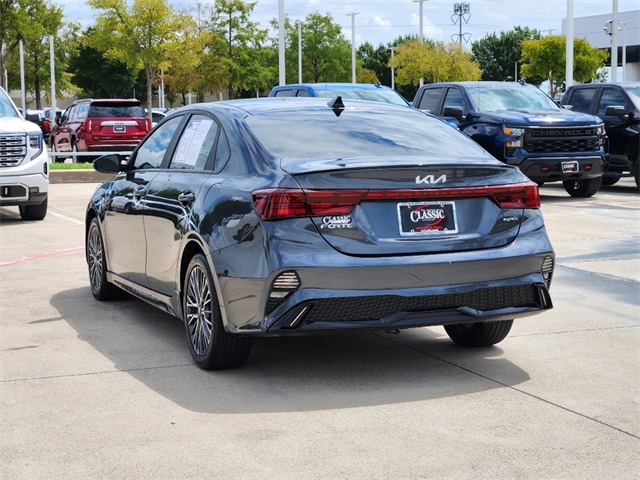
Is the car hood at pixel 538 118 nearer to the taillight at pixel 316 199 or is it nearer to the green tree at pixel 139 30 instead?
the taillight at pixel 316 199

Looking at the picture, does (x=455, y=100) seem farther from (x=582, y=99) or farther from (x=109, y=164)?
(x=109, y=164)

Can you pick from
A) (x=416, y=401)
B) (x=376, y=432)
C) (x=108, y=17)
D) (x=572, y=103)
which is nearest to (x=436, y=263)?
(x=416, y=401)

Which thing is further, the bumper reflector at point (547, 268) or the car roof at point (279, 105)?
the car roof at point (279, 105)

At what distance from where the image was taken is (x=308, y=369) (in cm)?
618

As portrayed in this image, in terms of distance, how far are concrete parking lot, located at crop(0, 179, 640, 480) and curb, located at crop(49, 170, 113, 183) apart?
14967 mm

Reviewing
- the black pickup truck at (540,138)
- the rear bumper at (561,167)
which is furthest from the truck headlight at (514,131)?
the rear bumper at (561,167)

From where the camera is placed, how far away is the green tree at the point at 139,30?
53.2m

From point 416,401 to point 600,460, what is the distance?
1.18 metres

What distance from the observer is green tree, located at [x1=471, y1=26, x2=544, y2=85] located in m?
117

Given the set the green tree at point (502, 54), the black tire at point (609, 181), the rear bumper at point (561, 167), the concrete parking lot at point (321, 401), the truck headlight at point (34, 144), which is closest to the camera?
the concrete parking lot at point (321, 401)

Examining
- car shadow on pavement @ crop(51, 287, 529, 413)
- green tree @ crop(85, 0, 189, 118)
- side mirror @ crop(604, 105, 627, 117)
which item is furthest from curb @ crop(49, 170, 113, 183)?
green tree @ crop(85, 0, 189, 118)

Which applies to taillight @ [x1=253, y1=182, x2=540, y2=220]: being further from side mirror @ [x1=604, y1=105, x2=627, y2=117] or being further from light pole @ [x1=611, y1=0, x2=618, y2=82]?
light pole @ [x1=611, y1=0, x2=618, y2=82]

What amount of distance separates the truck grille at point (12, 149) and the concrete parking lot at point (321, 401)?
6.74 meters

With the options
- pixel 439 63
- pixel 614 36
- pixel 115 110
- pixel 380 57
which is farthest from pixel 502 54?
pixel 115 110
